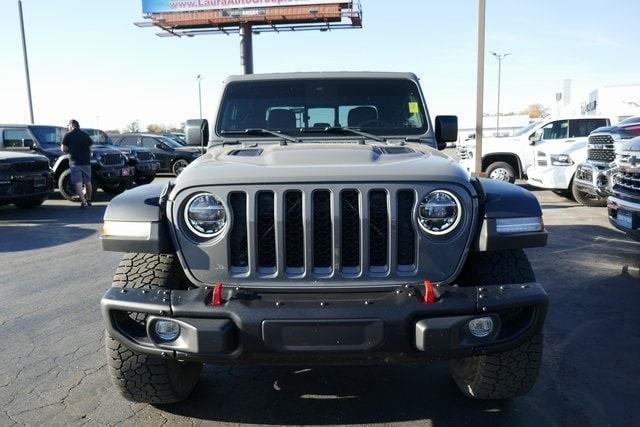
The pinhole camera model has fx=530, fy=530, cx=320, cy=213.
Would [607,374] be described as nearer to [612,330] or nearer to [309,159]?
[612,330]

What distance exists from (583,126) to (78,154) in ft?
37.2

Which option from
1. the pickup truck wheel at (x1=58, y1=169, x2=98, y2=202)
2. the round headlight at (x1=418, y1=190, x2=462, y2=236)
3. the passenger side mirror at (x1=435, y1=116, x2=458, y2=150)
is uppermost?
the passenger side mirror at (x1=435, y1=116, x2=458, y2=150)

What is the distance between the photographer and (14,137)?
1195 cm

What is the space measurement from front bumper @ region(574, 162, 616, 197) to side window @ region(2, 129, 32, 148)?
11749 mm

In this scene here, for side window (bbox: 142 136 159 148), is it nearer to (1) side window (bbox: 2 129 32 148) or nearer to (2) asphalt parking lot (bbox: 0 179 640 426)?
(1) side window (bbox: 2 129 32 148)

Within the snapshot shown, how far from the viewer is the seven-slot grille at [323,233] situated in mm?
2393

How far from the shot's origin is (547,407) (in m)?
2.94

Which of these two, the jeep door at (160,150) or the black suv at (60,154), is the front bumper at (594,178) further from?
the jeep door at (160,150)

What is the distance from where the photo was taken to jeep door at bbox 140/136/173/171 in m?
18.0

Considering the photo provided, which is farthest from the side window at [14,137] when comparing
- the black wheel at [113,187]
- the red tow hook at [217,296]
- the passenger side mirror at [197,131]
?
the red tow hook at [217,296]

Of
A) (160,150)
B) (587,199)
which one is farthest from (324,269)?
(160,150)

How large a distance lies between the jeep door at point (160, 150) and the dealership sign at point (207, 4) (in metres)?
13.1

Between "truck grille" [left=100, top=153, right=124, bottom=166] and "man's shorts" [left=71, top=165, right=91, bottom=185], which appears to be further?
"truck grille" [left=100, top=153, right=124, bottom=166]

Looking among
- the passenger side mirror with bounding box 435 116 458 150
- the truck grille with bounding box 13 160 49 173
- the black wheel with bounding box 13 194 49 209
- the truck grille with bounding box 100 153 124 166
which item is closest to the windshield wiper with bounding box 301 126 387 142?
the passenger side mirror with bounding box 435 116 458 150
